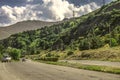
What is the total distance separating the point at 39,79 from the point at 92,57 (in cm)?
6978

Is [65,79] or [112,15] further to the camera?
[112,15]

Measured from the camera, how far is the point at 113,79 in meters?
20.1

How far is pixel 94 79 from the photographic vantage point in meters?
20.0

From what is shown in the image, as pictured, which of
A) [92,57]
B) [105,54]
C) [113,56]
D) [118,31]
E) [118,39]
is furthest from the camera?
[118,31]

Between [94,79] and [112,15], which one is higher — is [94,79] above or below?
below

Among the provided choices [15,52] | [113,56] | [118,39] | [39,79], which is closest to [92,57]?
[113,56]

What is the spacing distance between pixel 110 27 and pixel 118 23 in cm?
506

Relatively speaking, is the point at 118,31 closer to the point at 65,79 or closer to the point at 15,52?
the point at 15,52

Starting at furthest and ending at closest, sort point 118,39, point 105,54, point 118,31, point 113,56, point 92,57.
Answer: point 118,31
point 118,39
point 92,57
point 105,54
point 113,56

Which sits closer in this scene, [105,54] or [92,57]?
[105,54]

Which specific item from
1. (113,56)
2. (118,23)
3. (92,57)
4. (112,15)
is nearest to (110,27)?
(118,23)

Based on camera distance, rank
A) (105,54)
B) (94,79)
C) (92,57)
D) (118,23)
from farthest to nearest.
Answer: (118,23) → (92,57) → (105,54) → (94,79)

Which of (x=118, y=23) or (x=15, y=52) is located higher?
(x=118, y=23)

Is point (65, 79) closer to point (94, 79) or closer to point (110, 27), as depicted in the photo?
point (94, 79)
